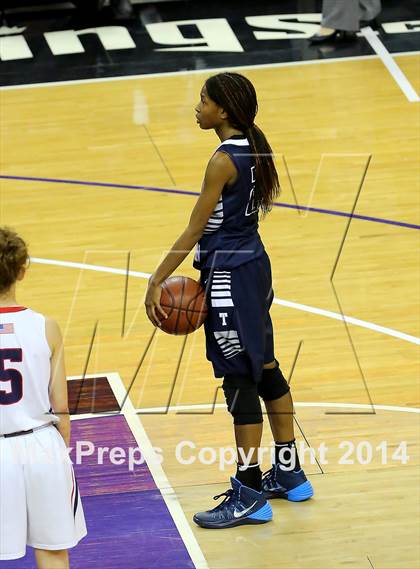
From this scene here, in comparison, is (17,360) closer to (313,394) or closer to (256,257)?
(256,257)

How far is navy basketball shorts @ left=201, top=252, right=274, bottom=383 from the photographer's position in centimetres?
473

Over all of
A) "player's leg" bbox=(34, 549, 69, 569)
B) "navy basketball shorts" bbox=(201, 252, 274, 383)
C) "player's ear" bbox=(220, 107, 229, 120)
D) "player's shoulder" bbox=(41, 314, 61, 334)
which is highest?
"player's ear" bbox=(220, 107, 229, 120)

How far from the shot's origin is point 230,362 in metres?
4.79

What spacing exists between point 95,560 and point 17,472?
3.60 ft

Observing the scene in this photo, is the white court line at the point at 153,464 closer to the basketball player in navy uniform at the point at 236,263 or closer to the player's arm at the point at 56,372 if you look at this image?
the basketball player in navy uniform at the point at 236,263

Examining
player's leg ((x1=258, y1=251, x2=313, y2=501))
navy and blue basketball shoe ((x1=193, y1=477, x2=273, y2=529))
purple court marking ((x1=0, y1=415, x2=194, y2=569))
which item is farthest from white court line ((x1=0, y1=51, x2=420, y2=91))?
navy and blue basketball shoe ((x1=193, y1=477, x2=273, y2=529))

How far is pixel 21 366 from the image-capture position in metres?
3.71

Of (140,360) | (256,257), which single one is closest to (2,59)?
(140,360)

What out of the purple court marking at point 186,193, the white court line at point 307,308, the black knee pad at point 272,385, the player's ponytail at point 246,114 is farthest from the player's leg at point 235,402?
the purple court marking at point 186,193

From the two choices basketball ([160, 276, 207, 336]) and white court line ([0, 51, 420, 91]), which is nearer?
basketball ([160, 276, 207, 336])

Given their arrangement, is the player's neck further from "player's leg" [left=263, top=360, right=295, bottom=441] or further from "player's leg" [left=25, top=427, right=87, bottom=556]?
"player's leg" [left=25, top=427, right=87, bottom=556]

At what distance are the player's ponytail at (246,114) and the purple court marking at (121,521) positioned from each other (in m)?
1.33

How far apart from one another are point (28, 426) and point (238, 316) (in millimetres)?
1192

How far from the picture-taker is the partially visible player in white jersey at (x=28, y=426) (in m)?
3.71
